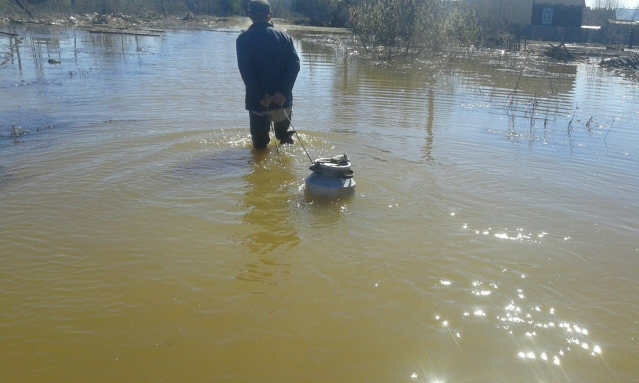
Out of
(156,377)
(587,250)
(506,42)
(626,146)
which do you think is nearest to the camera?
(156,377)

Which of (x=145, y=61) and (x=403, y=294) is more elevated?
(x=145, y=61)

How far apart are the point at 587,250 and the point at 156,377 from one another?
3588 millimetres

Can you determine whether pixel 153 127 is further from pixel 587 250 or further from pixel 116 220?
pixel 587 250

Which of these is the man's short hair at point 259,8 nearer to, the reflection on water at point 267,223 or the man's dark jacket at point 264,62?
the man's dark jacket at point 264,62

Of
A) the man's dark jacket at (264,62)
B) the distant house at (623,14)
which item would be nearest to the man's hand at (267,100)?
the man's dark jacket at (264,62)

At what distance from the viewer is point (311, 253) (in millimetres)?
4219

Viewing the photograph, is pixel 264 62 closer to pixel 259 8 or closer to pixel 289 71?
pixel 289 71

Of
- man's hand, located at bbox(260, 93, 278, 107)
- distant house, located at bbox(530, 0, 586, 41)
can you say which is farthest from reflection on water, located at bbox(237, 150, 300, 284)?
distant house, located at bbox(530, 0, 586, 41)

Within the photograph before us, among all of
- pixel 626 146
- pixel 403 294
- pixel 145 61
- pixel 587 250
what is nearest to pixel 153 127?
pixel 403 294

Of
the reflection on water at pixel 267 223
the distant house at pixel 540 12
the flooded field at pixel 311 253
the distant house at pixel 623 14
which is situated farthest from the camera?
the distant house at pixel 623 14

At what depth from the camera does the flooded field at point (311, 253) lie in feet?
9.80

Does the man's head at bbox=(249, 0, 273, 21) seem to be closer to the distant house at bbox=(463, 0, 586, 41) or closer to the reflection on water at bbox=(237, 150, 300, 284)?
A: the reflection on water at bbox=(237, 150, 300, 284)

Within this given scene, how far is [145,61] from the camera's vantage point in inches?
723

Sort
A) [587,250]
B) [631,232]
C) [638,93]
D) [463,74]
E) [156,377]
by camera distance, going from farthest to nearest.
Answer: [463,74]
[638,93]
[631,232]
[587,250]
[156,377]
